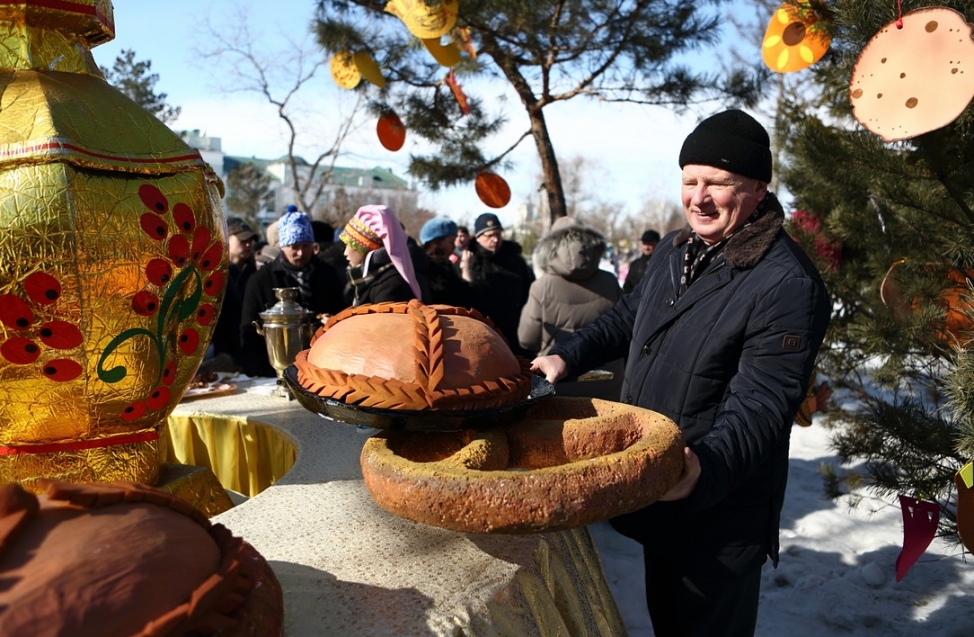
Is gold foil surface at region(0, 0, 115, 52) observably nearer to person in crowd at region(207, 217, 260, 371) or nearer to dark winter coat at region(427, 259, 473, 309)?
person in crowd at region(207, 217, 260, 371)

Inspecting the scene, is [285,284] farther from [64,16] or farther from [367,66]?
[64,16]

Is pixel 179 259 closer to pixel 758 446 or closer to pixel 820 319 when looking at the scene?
pixel 758 446

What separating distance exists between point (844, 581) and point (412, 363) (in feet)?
10.3

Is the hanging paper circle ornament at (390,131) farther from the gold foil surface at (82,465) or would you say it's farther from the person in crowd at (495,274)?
the gold foil surface at (82,465)

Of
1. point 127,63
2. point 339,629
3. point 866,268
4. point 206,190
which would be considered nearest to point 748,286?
point 339,629

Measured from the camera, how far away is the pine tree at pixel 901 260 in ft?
7.56

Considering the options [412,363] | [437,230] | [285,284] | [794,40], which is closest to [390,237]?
[285,284]

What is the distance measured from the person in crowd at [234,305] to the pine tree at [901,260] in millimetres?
3189

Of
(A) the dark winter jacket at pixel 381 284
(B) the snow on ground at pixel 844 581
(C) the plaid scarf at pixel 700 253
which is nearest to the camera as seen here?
(C) the plaid scarf at pixel 700 253

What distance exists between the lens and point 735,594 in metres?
1.92

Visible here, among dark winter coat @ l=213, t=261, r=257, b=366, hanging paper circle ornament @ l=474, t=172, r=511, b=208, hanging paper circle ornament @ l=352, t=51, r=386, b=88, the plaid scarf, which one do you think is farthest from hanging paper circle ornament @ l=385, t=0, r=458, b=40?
the plaid scarf

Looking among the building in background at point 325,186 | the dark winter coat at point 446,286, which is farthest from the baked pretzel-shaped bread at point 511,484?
the building in background at point 325,186

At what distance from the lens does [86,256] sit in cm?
145

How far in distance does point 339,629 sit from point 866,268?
3129 mm
